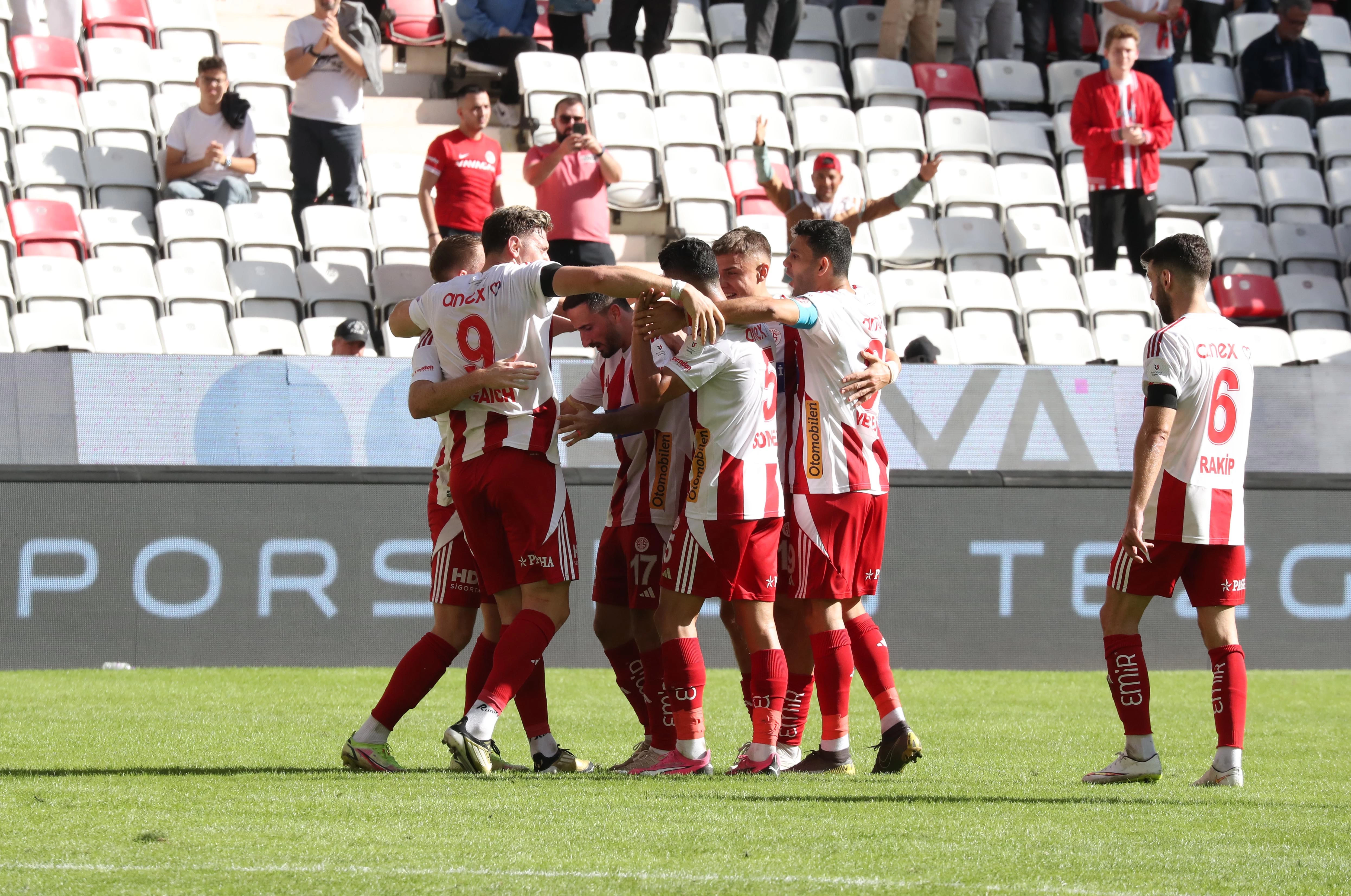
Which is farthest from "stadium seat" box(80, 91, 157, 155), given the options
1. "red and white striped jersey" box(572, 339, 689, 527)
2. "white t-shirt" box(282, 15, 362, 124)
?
"red and white striped jersey" box(572, 339, 689, 527)

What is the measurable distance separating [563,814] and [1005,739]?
10.2 ft

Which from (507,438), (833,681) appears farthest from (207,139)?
(833,681)

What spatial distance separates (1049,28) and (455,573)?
41.0ft

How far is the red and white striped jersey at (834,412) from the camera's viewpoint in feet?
20.0

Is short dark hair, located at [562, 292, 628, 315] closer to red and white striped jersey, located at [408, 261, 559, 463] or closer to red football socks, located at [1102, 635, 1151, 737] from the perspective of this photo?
red and white striped jersey, located at [408, 261, 559, 463]

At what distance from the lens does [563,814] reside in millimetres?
4730

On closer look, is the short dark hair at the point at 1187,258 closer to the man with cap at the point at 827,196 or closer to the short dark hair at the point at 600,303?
the short dark hair at the point at 600,303

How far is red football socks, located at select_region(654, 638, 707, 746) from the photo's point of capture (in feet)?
19.0

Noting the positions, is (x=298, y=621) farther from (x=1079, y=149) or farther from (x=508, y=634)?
(x=1079, y=149)

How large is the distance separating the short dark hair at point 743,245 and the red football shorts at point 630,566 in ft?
3.63

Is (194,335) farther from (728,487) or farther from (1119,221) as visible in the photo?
(1119,221)

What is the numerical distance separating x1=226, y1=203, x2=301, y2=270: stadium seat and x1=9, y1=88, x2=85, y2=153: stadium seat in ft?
5.36

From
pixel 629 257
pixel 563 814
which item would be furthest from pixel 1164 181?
pixel 563 814

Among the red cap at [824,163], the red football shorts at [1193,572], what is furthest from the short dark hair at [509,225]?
the red cap at [824,163]
